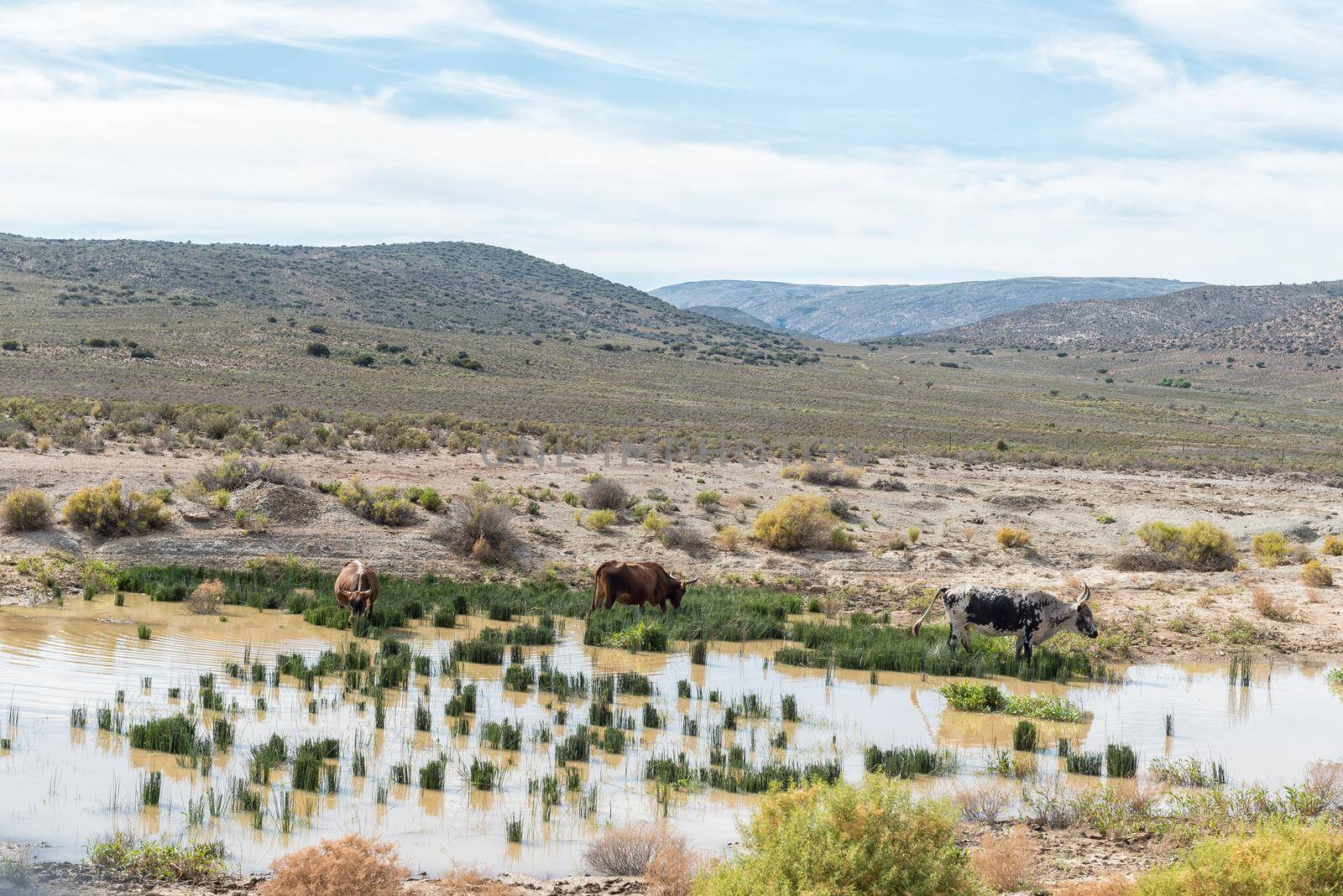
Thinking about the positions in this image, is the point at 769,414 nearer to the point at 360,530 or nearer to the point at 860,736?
the point at 360,530

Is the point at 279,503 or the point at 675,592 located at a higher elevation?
the point at 279,503

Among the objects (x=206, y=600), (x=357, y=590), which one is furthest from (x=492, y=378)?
(x=357, y=590)

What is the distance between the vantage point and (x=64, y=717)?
38.7ft

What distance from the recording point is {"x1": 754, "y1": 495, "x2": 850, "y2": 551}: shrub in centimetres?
2711

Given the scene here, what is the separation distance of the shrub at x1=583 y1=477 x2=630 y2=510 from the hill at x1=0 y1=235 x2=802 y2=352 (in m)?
67.1

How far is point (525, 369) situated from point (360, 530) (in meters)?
55.8

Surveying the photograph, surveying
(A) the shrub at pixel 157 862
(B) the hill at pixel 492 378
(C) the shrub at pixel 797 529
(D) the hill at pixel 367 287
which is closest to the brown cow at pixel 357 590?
(A) the shrub at pixel 157 862

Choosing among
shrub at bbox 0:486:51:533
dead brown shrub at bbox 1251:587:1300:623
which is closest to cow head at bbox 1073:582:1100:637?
dead brown shrub at bbox 1251:587:1300:623

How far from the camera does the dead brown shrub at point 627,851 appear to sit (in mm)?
8344

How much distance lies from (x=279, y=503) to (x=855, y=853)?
20.8 meters


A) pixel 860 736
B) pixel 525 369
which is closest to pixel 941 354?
pixel 525 369

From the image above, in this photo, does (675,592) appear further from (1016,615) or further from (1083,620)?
(1083,620)

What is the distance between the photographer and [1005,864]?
26.3ft

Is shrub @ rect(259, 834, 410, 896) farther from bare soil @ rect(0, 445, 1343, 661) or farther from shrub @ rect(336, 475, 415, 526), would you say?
shrub @ rect(336, 475, 415, 526)
